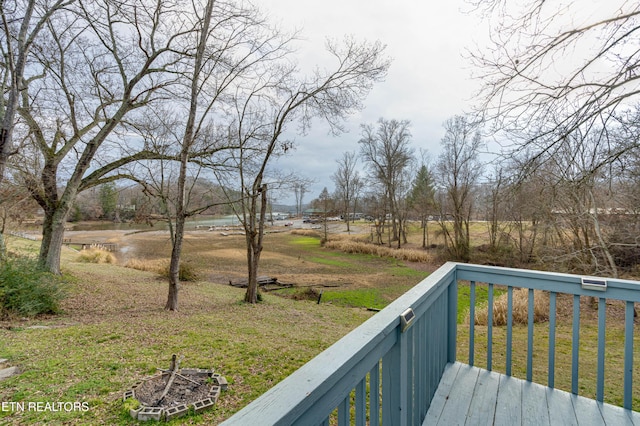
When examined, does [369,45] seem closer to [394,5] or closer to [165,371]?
[394,5]

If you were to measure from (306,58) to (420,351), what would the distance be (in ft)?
27.1

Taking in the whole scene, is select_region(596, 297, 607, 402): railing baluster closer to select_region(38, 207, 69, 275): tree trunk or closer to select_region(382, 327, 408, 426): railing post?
select_region(382, 327, 408, 426): railing post

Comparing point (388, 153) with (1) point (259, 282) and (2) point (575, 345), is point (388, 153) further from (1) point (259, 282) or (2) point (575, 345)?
(2) point (575, 345)

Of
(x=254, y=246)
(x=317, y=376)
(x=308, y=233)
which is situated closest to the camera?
(x=317, y=376)

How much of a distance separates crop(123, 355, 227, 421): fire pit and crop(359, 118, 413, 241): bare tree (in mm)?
20476

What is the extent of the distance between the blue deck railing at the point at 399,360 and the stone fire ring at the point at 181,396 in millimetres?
1751

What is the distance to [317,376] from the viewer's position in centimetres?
76

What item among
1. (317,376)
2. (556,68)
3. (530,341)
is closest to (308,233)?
(556,68)

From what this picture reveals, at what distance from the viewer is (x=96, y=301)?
21.5ft

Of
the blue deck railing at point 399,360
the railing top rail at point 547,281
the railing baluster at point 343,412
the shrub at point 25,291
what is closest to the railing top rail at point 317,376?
the blue deck railing at point 399,360

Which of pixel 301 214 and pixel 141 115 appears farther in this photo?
pixel 301 214

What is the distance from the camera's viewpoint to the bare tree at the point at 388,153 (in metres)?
21.9

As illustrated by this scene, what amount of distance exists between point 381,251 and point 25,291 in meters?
16.7

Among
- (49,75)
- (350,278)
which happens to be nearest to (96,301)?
(49,75)
